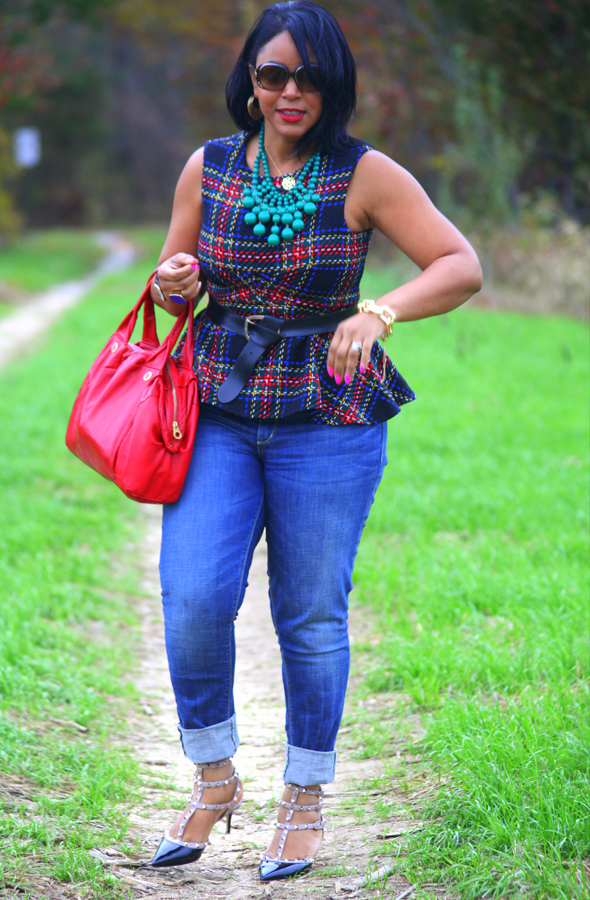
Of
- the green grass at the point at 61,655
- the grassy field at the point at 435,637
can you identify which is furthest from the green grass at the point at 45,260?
the grassy field at the point at 435,637

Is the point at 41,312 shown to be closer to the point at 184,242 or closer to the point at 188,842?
the point at 184,242

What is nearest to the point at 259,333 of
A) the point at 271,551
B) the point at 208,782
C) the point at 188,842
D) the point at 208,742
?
the point at 271,551

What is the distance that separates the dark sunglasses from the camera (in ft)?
7.22

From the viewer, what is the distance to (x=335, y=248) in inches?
86.7

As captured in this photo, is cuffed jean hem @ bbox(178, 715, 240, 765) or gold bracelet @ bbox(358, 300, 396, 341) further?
cuffed jean hem @ bbox(178, 715, 240, 765)

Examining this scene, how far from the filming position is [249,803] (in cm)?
292

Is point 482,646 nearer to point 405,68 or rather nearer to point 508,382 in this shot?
point 508,382

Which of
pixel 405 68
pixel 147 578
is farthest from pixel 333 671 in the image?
pixel 405 68

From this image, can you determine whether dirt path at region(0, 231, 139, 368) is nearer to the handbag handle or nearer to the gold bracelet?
the handbag handle

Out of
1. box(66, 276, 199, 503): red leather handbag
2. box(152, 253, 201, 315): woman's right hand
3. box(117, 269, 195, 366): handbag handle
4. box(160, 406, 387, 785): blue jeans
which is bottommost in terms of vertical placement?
box(160, 406, 387, 785): blue jeans

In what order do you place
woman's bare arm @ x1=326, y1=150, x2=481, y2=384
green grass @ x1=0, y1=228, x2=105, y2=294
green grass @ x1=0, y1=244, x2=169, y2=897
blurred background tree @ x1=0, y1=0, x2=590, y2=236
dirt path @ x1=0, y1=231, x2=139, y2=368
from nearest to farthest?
woman's bare arm @ x1=326, y1=150, x2=481, y2=384 < green grass @ x1=0, y1=244, x2=169, y2=897 < blurred background tree @ x1=0, y1=0, x2=590, y2=236 < dirt path @ x1=0, y1=231, x2=139, y2=368 < green grass @ x1=0, y1=228, x2=105, y2=294

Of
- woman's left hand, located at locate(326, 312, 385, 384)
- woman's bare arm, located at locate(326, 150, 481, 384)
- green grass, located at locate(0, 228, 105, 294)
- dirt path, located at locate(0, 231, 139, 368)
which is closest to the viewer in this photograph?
woman's left hand, located at locate(326, 312, 385, 384)

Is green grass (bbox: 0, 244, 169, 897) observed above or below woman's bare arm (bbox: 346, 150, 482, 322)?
below

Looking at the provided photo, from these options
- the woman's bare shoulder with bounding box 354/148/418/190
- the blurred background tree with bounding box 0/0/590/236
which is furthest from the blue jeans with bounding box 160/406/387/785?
the blurred background tree with bounding box 0/0/590/236
